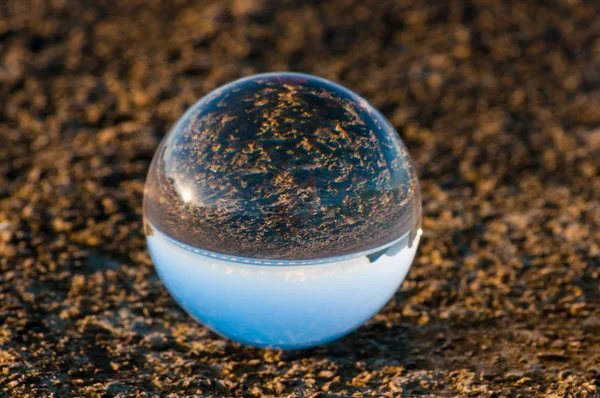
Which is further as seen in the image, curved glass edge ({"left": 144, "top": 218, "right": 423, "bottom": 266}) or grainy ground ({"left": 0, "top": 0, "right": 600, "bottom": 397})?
grainy ground ({"left": 0, "top": 0, "right": 600, "bottom": 397})

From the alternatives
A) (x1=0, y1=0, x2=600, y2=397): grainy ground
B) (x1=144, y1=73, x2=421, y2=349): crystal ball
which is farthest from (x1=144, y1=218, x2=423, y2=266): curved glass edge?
(x1=0, y1=0, x2=600, y2=397): grainy ground

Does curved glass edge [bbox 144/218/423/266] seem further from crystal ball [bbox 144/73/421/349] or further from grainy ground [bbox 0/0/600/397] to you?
grainy ground [bbox 0/0/600/397]

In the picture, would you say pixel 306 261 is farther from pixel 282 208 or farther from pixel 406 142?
pixel 406 142

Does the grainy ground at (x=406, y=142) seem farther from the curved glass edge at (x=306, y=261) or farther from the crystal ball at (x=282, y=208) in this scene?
the curved glass edge at (x=306, y=261)

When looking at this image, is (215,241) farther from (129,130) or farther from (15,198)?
(129,130)

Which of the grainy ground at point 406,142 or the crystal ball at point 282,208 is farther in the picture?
the grainy ground at point 406,142

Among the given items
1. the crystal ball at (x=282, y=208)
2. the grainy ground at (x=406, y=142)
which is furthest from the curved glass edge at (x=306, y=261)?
the grainy ground at (x=406, y=142)
